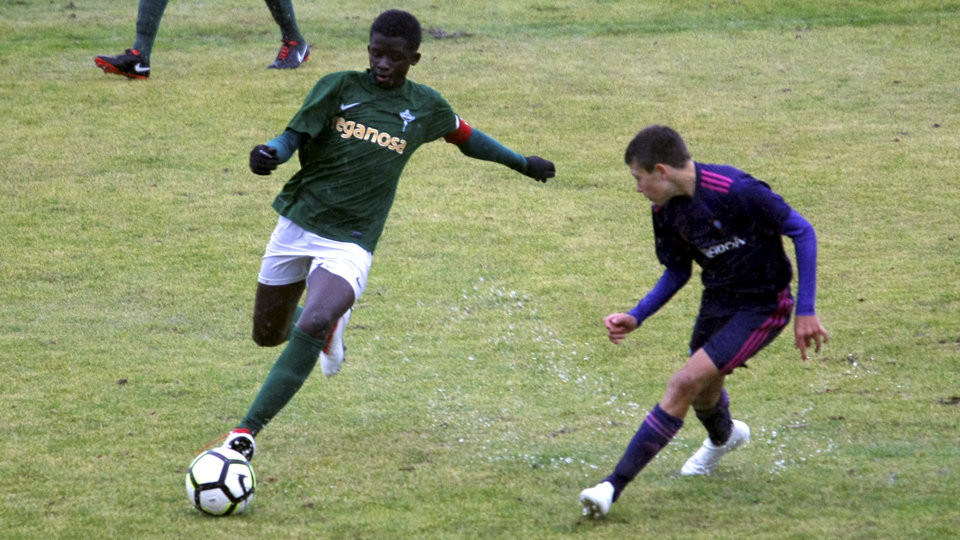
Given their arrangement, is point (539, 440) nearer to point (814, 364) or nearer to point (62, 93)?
point (814, 364)

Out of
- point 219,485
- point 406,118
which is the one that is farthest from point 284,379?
point 406,118

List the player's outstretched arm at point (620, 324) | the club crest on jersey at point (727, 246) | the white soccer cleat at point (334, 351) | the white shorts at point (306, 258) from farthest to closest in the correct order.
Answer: the white soccer cleat at point (334, 351) → the white shorts at point (306, 258) → the player's outstretched arm at point (620, 324) → the club crest on jersey at point (727, 246)

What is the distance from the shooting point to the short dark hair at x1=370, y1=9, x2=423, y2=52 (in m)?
5.78

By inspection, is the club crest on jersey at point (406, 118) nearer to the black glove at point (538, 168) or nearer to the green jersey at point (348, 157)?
the green jersey at point (348, 157)

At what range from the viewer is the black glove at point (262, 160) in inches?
207

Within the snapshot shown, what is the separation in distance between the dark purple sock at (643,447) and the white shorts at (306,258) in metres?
1.61

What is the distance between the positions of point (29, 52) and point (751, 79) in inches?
344

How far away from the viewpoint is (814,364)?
7000 millimetres

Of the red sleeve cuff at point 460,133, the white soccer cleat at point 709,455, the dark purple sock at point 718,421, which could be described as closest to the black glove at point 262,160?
the red sleeve cuff at point 460,133

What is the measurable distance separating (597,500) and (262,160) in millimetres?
2175

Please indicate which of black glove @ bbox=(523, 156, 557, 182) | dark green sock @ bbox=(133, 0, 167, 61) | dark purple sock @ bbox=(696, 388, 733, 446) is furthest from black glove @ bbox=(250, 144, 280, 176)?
dark green sock @ bbox=(133, 0, 167, 61)

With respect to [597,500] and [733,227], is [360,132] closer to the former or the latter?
[733,227]

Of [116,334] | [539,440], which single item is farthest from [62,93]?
[539,440]

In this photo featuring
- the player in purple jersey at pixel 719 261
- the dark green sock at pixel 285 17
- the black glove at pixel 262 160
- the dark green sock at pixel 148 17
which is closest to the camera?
the player in purple jersey at pixel 719 261
